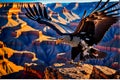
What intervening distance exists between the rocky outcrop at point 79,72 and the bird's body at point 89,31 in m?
0.10

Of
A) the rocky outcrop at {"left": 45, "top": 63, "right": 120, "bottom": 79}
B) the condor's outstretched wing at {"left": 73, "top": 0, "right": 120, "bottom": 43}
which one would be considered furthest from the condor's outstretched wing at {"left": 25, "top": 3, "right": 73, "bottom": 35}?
the rocky outcrop at {"left": 45, "top": 63, "right": 120, "bottom": 79}

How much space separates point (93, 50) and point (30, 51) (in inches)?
23.9

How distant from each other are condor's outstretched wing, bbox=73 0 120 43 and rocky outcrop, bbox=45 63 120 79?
27 centimetres

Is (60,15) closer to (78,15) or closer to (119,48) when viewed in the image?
(78,15)

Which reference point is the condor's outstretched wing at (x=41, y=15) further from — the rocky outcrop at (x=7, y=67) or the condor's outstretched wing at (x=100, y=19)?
the rocky outcrop at (x=7, y=67)

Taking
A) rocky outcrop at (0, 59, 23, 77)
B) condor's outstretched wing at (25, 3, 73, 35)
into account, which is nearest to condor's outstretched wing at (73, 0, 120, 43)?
condor's outstretched wing at (25, 3, 73, 35)

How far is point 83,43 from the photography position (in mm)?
2758

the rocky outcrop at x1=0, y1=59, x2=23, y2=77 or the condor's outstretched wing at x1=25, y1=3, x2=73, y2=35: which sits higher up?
the condor's outstretched wing at x1=25, y1=3, x2=73, y2=35

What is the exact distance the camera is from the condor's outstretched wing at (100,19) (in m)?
2.70

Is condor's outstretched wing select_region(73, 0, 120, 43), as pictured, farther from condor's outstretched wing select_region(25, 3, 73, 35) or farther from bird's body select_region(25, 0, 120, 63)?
condor's outstretched wing select_region(25, 3, 73, 35)

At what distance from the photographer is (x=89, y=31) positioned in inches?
108

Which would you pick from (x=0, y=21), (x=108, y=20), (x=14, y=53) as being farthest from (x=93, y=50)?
(x=0, y=21)

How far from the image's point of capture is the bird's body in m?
2.71

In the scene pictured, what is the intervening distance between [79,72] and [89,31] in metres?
0.40
